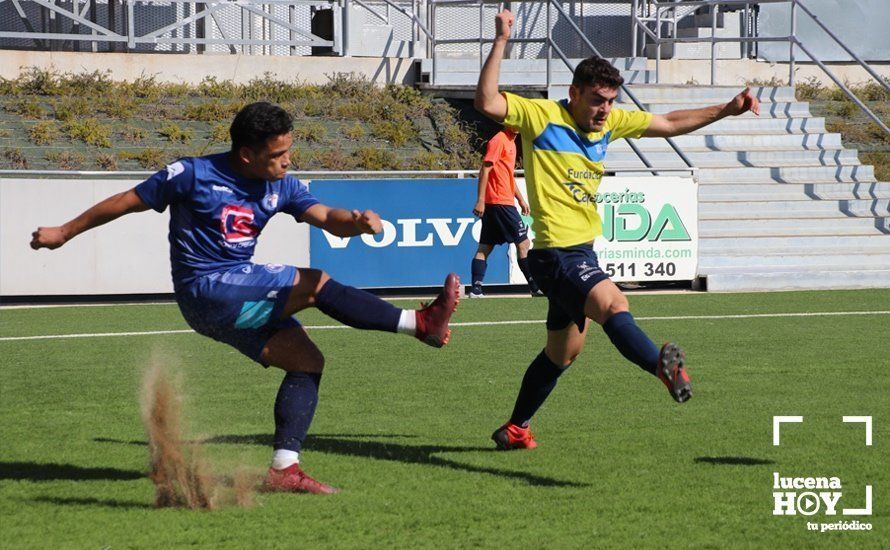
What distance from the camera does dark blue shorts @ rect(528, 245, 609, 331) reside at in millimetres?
6766

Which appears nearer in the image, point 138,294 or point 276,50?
point 138,294

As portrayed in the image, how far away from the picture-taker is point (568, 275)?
22.3 ft

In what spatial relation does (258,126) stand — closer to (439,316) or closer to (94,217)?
(94,217)

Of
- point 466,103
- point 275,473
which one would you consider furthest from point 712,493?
point 466,103

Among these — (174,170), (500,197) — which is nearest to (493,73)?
(174,170)

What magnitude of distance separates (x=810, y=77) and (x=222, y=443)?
21290 mm

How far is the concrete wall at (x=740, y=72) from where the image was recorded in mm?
25172

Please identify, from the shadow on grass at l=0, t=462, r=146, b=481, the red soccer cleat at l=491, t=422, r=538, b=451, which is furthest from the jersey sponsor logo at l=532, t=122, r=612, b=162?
the shadow on grass at l=0, t=462, r=146, b=481

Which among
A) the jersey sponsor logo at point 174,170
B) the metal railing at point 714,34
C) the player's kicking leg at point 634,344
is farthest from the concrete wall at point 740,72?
the jersey sponsor logo at point 174,170

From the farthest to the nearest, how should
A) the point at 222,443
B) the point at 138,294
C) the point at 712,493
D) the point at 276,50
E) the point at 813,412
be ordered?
the point at 276,50 → the point at 138,294 → the point at 813,412 → the point at 222,443 → the point at 712,493

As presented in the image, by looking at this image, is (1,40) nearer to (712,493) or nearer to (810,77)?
(810,77)

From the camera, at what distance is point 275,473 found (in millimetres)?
6254

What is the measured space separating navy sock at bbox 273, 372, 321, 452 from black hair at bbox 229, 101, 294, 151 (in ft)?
3.58

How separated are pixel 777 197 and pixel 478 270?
703cm
